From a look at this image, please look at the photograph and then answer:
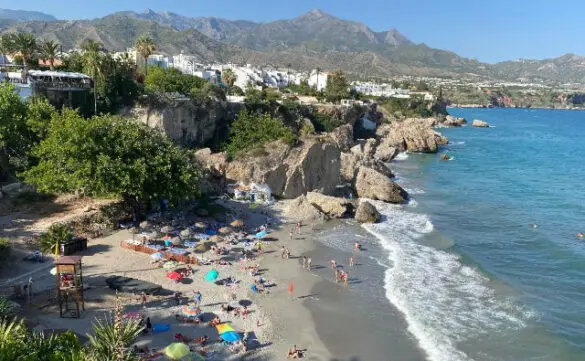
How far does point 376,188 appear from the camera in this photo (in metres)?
42.9

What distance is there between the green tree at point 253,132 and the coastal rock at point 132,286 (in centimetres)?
2168

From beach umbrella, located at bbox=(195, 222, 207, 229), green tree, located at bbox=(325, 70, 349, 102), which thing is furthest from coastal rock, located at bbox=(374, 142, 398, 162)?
beach umbrella, located at bbox=(195, 222, 207, 229)

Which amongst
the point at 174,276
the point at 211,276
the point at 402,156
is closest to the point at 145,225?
the point at 174,276

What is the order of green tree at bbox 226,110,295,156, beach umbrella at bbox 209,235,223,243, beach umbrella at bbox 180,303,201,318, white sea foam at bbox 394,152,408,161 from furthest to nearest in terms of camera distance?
white sea foam at bbox 394,152,408,161, green tree at bbox 226,110,295,156, beach umbrella at bbox 209,235,223,243, beach umbrella at bbox 180,303,201,318

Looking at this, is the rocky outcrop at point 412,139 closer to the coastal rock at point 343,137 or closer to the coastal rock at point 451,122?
the coastal rock at point 343,137

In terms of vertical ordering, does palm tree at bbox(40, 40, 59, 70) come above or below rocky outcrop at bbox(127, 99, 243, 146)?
above

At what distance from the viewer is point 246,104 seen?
2010 inches

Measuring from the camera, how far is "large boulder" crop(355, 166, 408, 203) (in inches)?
1667

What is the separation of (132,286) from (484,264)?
19871 millimetres

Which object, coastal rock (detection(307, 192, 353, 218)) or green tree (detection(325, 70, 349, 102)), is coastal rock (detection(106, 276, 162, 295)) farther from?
green tree (detection(325, 70, 349, 102))

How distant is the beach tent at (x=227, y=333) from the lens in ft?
59.1

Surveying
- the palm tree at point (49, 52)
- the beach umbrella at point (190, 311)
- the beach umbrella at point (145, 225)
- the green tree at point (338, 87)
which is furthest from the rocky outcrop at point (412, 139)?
the beach umbrella at point (190, 311)

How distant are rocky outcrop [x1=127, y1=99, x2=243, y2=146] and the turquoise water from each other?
18540 millimetres

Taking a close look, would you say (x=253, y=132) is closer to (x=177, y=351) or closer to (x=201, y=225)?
(x=201, y=225)
